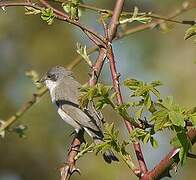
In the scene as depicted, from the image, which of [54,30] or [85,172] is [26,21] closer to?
[54,30]

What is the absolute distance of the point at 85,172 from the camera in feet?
28.2

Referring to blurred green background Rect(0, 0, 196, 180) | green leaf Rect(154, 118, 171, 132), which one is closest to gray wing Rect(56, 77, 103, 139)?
green leaf Rect(154, 118, 171, 132)

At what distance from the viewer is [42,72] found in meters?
9.25

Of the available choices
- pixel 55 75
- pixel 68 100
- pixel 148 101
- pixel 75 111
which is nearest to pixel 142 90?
pixel 148 101

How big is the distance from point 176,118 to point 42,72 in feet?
25.4

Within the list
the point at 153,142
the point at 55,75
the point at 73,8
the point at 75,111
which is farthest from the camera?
the point at 55,75

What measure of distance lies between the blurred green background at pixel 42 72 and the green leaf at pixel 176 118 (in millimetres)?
5720

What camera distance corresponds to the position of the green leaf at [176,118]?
1.58 m

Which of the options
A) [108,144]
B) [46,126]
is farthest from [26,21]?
[108,144]

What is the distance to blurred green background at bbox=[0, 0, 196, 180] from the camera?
8.25m

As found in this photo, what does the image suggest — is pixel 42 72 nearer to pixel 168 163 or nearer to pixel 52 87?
pixel 52 87

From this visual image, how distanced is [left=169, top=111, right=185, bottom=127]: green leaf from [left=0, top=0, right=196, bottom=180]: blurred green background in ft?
18.8

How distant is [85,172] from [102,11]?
20.7 ft

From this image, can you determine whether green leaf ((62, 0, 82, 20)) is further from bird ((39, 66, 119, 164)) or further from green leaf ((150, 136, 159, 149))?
bird ((39, 66, 119, 164))
